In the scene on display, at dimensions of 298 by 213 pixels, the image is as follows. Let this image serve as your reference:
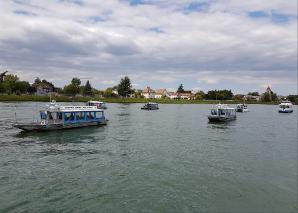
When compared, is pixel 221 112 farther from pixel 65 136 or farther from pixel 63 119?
pixel 65 136

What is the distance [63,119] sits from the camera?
59844 millimetres

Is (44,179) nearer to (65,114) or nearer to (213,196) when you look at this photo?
(213,196)

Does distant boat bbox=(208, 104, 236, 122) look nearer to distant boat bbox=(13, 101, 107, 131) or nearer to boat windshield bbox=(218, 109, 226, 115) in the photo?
boat windshield bbox=(218, 109, 226, 115)

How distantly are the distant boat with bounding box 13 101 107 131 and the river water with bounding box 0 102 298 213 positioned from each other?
23.7 feet

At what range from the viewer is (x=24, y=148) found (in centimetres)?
4034

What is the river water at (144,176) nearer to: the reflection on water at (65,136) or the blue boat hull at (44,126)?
the reflection on water at (65,136)

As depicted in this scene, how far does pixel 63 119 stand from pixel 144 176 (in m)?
34.8

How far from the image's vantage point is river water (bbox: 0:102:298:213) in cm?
2202

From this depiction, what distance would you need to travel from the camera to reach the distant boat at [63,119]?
180ft

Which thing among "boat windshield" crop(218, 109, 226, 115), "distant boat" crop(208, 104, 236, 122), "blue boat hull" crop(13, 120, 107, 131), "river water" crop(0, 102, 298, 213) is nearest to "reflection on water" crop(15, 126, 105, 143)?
"blue boat hull" crop(13, 120, 107, 131)

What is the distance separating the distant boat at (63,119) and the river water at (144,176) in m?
7.23

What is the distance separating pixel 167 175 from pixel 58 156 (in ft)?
43.6

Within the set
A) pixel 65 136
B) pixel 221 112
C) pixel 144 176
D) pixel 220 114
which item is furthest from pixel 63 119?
pixel 221 112

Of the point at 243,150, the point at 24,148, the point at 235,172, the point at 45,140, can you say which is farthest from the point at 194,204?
the point at 45,140
